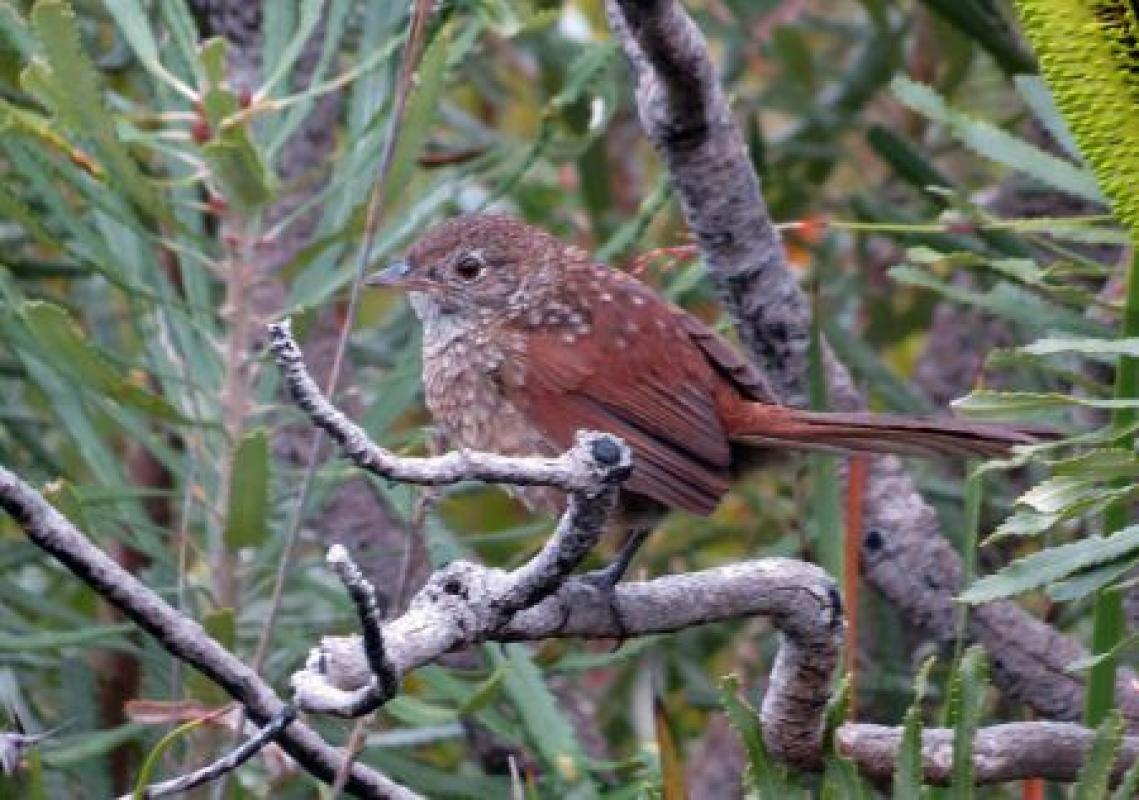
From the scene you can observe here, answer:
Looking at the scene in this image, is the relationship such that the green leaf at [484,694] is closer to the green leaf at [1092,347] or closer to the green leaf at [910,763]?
the green leaf at [910,763]

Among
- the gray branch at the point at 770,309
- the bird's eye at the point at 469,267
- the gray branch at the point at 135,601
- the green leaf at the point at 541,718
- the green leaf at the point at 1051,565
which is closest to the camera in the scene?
the gray branch at the point at 135,601

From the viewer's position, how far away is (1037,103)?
3.75m

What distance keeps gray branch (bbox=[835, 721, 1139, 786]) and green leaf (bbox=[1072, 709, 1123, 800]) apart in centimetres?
19

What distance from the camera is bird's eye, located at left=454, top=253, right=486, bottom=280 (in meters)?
4.29

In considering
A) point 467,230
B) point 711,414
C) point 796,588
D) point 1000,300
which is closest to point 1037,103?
point 1000,300

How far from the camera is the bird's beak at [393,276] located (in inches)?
163

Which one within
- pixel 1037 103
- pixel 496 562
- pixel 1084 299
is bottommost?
pixel 496 562

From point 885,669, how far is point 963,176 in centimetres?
167

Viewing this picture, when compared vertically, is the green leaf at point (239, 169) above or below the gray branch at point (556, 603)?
above

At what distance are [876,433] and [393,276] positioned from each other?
42.7 inches

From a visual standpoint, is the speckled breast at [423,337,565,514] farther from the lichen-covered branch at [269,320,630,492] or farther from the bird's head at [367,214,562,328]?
the lichen-covered branch at [269,320,630,492]

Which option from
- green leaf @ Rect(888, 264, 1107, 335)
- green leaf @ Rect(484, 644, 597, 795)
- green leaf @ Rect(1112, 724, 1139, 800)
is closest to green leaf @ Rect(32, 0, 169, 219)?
green leaf @ Rect(484, 644, 597, 795)

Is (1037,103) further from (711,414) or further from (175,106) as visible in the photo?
(175,106)

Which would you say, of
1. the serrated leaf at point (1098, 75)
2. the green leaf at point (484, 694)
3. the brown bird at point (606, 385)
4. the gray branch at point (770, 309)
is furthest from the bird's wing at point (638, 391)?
the serrated leaf at point (1098, 75)
